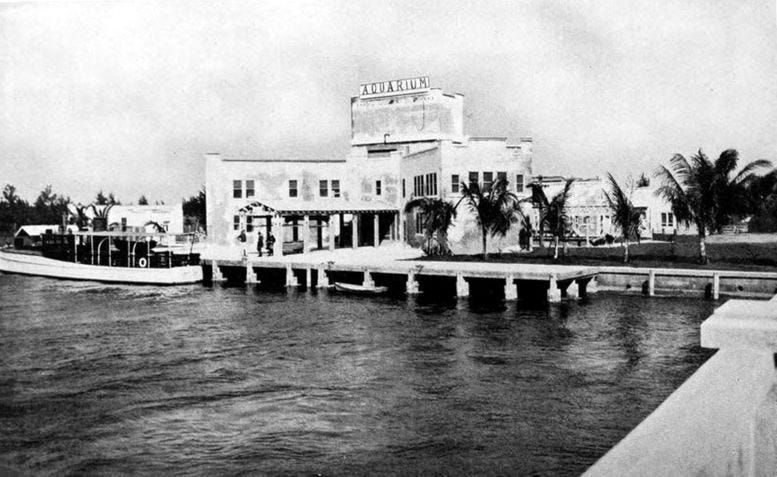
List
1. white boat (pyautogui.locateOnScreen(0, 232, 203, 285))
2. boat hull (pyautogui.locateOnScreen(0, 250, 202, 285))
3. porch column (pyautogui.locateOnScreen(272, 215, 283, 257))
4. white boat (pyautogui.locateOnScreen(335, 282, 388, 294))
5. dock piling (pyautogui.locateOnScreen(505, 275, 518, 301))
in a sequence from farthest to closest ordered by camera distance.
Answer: porch column (pyautogui.locateOnScreen(272, 215, 283, 257)) → white boat (pyautogui.locateOnScreen(0, 232, 203, 285)) → boat hull (pyautogui.locateOnScreen(0, 250, 202, 285)) → white boat (pyautogui.locateOnScreen(335, 282, 388, 294)) → dock piling (pyautogui.locateOnScreen(505, 275, 518, 301))

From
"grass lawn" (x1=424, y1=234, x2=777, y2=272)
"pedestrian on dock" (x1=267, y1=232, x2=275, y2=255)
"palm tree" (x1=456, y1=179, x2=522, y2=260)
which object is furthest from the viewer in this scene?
"pedestrian on dock" (x1=267, y1=232, x2=275, y2=255)

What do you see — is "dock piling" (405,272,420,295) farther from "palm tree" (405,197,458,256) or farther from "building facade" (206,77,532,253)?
"building facade" (206,77,532,253)

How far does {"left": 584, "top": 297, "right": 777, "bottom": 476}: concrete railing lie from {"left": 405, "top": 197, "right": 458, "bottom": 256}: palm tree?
33621 millimetres

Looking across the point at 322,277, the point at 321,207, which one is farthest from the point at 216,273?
the point at 321,207

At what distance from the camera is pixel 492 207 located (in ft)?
116

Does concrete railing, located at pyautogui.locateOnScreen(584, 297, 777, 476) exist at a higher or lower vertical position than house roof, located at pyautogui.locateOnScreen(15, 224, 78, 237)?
lower

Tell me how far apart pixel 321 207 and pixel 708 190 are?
21.2m

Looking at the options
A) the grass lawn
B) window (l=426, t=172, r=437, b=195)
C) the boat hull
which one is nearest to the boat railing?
the boat hull

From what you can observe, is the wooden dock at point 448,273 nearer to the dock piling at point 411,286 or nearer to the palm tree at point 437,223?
the dock piling at point 411,286

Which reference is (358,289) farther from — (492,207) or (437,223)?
(492,207)

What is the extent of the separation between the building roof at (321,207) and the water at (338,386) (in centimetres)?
1448

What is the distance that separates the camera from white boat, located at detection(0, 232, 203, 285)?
36156 millimetres

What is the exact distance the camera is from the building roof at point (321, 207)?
39438 millimetres

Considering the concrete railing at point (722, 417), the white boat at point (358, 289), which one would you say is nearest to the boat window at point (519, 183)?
the white boat at point (358, 289)
